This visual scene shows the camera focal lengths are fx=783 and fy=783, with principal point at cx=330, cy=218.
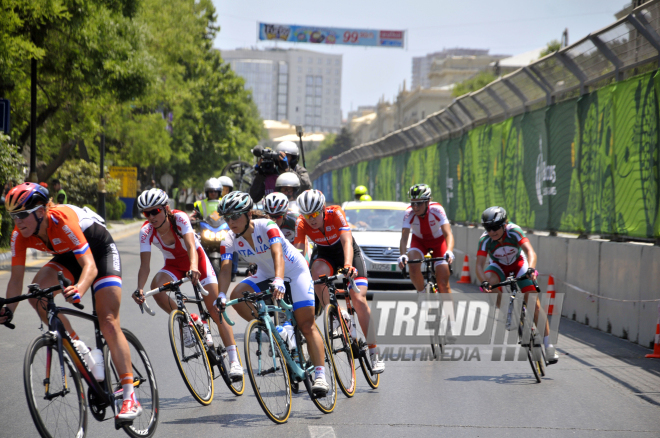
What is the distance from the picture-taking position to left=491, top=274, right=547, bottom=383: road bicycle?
7.43 meters

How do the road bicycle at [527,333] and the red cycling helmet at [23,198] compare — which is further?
the road bicycle at [527,333]

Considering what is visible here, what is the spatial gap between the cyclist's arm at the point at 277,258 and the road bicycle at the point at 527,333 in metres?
2.62

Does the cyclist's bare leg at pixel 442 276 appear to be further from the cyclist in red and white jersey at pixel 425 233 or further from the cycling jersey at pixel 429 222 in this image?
the cycling jersey at pixel 429 222

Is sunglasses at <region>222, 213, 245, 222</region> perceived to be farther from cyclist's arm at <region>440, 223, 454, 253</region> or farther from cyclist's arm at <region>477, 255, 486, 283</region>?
cyclist's arm at <region>440, 223, 454, 253</region>

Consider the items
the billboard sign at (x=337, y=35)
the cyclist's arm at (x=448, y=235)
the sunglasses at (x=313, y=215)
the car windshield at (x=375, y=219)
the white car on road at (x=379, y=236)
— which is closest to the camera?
the sunglasses at (x=313, y=215)

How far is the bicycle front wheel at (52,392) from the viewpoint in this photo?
14.6 ft

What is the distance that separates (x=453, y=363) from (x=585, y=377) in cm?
142

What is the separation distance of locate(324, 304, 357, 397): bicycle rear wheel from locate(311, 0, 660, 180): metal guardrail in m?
5.84

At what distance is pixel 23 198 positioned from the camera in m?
4.81

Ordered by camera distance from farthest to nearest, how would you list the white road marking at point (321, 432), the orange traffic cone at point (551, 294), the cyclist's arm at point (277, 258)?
the orange traffic cone at point (551, 294)
the cyclist's arm at point (277, 258)
the white road marking at point (321, 432)

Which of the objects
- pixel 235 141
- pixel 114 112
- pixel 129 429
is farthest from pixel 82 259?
pixel 235 141

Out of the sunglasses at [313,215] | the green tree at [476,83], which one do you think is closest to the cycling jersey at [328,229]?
the sunglasses at [313,215]

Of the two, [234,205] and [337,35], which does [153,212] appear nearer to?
[234,205]

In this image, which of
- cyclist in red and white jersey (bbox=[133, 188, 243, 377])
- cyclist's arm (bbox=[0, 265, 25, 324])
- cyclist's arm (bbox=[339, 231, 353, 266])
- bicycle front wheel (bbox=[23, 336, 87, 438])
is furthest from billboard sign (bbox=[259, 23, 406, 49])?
bicycle front wheel (bbox=[23, 336, 87, 438])
